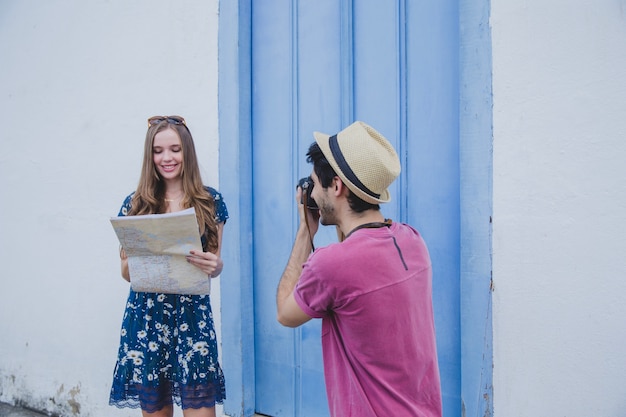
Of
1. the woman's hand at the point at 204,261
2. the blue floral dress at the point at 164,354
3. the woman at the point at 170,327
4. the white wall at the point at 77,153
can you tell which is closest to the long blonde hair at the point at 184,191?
the woman at the point at 170,327

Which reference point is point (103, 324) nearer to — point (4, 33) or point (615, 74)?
point (4, 33)

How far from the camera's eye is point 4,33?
Result: 3.67m

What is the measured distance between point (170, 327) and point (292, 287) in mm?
786

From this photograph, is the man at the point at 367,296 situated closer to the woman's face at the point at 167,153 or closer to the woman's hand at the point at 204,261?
the woman's hand at the point at 204,261

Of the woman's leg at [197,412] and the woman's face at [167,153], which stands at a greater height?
the woman's face at [167,153]

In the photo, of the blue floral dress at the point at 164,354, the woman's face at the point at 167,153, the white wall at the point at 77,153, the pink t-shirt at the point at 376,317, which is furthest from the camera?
the white wall at the point at 77,153

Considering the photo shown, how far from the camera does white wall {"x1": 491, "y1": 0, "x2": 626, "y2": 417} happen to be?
1851mm

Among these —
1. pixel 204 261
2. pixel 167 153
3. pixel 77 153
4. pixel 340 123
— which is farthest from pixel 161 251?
pixel 77 153

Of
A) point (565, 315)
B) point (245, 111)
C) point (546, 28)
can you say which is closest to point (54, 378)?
point (245, 111)

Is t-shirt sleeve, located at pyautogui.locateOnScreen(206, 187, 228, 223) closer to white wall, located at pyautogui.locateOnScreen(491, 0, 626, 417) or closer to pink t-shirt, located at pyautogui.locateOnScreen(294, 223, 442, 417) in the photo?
pink t-shirt, located at pyautogui.locateOnScreen(294, 223, 442, 417)

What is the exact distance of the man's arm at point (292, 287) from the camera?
1434 millimetres

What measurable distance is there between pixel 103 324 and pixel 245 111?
5.37 ft

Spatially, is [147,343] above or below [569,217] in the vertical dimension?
below

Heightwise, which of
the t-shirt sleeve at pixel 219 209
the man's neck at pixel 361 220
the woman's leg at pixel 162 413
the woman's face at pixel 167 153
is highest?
the woman's face at pixel 167 153
